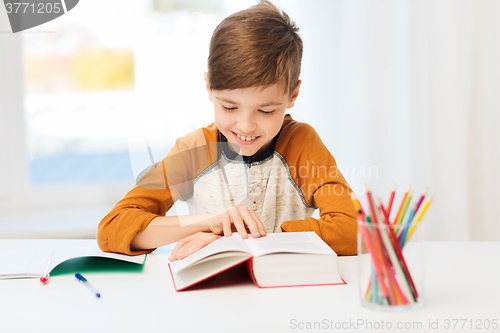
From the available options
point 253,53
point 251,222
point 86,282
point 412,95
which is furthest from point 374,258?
point 412,95

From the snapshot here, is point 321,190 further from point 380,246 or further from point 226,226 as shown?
point 380,246

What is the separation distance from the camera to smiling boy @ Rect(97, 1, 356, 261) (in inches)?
33.2

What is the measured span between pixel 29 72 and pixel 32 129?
21 cm

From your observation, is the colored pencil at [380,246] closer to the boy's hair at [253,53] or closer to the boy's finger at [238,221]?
the boy's finger at [238,221]

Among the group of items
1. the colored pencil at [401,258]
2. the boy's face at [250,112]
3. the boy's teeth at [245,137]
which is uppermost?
the boy's face at [250,112]

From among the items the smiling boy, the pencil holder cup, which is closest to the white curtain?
the smiling boy

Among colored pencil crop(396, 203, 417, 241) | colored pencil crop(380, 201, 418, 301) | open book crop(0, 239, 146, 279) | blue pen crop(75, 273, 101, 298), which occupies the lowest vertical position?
open book crop(0, 239, 146, 279)

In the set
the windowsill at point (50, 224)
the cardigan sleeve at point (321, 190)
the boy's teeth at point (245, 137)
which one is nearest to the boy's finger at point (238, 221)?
the cardigan sleeve at point (321, 190)

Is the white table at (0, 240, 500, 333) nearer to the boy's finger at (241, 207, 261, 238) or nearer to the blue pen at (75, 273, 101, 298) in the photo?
the blue pen at (75, 273, 101, 298)

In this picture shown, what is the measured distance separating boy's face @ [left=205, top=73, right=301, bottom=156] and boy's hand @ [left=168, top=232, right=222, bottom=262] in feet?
0.82

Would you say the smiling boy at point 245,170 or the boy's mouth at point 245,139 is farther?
the boy's mouth at point 245,139

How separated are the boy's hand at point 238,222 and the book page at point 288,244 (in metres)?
0.02

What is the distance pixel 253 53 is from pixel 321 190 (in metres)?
0.33

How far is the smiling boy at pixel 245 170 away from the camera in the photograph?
84 centimetres
